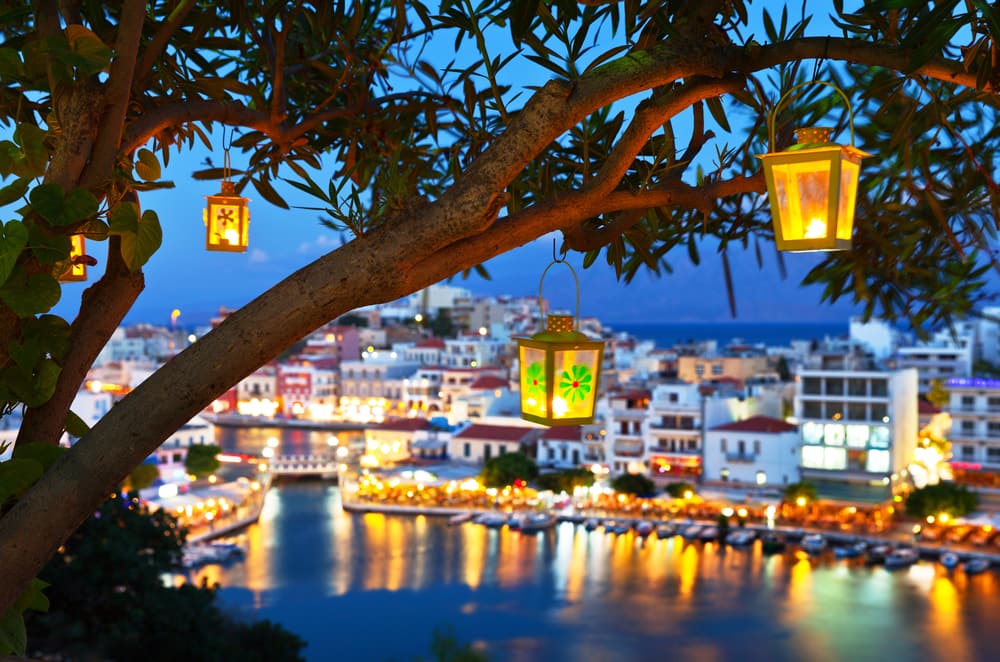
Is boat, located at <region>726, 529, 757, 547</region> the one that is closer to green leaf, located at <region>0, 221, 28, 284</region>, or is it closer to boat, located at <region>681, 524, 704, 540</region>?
boat, located at <region>681, 524, 704, 540</region>

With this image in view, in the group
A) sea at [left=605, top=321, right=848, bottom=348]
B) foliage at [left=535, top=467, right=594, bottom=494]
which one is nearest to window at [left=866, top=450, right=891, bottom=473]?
foliage at [left=535, top=467, right=594, bottom=494]

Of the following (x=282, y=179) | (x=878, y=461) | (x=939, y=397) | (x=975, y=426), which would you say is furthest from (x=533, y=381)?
(x=939, y=397)

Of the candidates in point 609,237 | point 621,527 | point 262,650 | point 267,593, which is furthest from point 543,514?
point 609,237

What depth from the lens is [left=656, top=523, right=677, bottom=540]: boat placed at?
2012 cm

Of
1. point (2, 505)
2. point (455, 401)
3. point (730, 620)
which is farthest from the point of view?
point (455, 401)

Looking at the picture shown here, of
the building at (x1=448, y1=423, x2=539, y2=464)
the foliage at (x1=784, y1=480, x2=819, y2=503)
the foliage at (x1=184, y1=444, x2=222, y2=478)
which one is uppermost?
the foliage at (x1=184, y1=444, x2=222, y2=478)

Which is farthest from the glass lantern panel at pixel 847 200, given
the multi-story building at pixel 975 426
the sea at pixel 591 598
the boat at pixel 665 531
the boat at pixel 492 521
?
the multi-story building at pixel 975 426

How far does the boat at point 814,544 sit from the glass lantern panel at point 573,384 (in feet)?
59.1

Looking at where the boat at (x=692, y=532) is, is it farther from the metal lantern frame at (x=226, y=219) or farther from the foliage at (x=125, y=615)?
the metal lantern frame at (x=226, y=219)

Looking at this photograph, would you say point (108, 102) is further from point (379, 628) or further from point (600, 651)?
point (379, 628)

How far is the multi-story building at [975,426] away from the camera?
22.7 m

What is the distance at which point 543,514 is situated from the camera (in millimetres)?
21781

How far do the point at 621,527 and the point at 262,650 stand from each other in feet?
42.7

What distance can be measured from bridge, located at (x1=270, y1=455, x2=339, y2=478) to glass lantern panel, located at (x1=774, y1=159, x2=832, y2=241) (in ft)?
88.1
